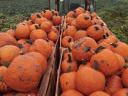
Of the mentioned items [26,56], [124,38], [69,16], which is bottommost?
[124,38]

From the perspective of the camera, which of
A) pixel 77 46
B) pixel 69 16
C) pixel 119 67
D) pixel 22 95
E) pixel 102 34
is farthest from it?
pixel 69 16

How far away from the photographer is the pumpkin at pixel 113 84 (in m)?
2.68

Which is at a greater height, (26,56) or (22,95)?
(26,56)

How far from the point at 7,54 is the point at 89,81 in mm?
867

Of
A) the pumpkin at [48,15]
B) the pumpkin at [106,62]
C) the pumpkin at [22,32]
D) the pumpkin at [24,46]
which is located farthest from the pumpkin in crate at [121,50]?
the pumpkin at [48,15]

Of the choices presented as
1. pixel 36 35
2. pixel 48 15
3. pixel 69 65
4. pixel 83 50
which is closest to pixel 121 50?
pixel 83 50

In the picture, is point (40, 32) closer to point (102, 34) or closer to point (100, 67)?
point (102, 34)

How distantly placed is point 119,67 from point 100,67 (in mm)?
205

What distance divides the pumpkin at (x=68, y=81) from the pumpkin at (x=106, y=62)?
0.24m

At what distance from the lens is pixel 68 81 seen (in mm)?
2807

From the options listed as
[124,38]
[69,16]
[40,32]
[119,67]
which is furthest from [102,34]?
[124,38]

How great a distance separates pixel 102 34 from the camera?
13.0 feet

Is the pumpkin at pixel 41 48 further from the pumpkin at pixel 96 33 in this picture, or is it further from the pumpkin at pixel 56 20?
the pumpkin at pixel 56 20

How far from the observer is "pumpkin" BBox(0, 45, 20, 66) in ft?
9.66
